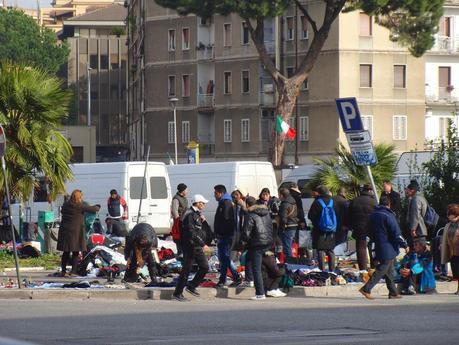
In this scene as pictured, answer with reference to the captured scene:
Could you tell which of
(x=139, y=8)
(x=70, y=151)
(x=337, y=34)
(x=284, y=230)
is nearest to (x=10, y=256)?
(x=70, y=151)

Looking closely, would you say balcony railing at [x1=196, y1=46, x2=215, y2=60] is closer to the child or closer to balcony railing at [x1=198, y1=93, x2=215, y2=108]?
balcony railing at [x1=198, y1=93, x2=215, y2=108]

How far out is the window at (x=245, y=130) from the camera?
78.0m

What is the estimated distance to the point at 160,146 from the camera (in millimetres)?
83062

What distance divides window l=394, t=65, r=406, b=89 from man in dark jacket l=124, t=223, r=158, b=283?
51.8 meters

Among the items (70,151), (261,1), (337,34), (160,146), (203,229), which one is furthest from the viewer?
(160,146)

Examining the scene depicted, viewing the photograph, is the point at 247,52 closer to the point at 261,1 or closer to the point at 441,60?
the point at 441,60

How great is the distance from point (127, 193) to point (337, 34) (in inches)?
1312

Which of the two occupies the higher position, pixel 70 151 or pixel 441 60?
pixel 441 60

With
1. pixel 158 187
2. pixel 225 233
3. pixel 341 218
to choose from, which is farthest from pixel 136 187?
pixel 225 233

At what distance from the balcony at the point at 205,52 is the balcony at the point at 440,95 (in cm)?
1228

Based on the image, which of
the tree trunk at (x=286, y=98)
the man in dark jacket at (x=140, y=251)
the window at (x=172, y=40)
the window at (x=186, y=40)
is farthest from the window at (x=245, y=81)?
the man in dark jacket at (x=140, y=251)

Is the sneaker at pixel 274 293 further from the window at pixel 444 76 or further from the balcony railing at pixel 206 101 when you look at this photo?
the balcony railing at pixel 206 101

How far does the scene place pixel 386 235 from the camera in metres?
21.5

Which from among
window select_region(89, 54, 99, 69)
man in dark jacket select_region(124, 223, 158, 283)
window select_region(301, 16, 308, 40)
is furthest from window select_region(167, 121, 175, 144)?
man in dark jacket select_region(124, 223, 158, 283)
